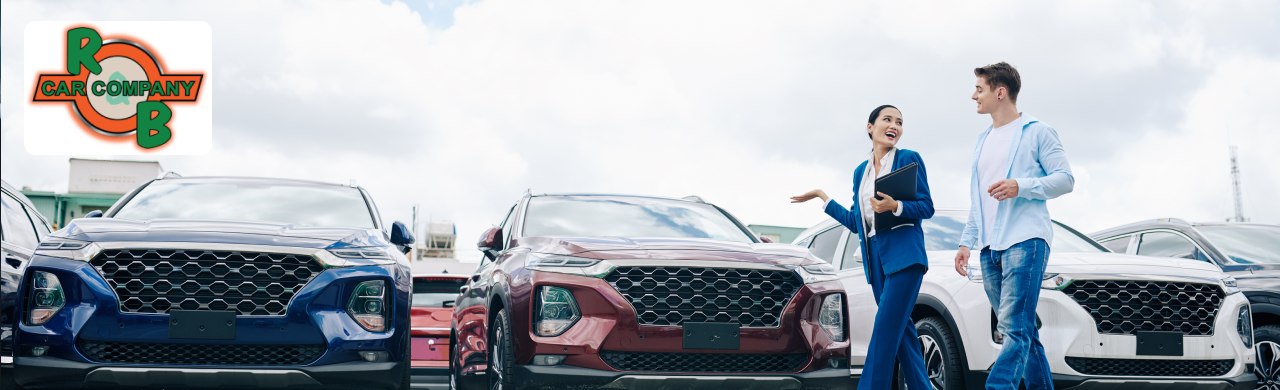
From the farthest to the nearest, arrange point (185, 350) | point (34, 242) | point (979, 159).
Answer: point (34, 242) → point (979, 159) → point (185, 350)

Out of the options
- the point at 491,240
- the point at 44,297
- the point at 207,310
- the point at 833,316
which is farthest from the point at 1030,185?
the point at 44,297

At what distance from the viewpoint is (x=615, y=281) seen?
463 cm

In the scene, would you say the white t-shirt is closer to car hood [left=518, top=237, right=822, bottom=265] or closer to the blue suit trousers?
the blue suit trousers

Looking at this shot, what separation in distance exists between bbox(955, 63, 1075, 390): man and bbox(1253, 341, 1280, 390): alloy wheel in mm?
2777

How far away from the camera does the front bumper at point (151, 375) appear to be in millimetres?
4469

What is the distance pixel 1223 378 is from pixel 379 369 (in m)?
4.83

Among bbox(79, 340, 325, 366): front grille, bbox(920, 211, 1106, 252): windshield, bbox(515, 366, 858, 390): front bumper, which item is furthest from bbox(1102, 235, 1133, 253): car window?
bbox(79, 340, 325, 366): front grille

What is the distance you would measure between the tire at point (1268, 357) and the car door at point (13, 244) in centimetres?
838

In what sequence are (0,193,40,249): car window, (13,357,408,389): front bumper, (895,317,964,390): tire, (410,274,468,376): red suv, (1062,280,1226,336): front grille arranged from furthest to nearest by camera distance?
(410,274,468,376): red suv < (0,193,40,249): car window < (895,317,964,390): tire < (1062,280,1226,336): front grille < (13,357,408,389): front bumper

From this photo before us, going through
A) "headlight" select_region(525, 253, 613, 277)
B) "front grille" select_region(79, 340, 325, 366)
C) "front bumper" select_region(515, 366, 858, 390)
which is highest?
"headlight" select_region(525, 253, 613, 277)

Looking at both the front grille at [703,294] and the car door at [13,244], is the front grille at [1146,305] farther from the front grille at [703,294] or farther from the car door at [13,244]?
the car door at [13,244]

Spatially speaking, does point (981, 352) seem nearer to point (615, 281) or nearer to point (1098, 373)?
point (1098, 373)

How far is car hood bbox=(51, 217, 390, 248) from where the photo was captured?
477cm

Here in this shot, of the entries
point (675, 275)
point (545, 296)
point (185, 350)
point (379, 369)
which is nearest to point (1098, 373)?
point (675, 275)
